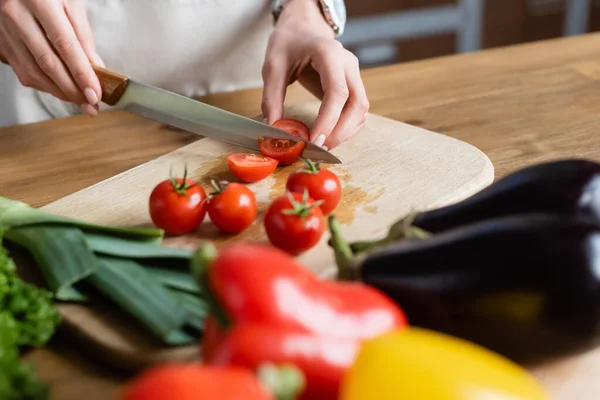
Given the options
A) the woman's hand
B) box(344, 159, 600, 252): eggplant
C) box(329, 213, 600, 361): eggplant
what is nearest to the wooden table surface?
the woman's hand

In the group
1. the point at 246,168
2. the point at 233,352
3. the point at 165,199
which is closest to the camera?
the point at 233,352

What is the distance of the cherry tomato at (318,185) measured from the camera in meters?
1.42

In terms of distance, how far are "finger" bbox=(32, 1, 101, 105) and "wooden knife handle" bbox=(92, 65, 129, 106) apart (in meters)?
0.02

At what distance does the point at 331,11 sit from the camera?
2021 mm

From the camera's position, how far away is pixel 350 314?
0.87 m

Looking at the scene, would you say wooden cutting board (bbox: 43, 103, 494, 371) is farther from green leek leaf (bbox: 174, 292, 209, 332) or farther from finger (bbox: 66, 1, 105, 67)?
finger (bbox: 66, 1, 105, 67)

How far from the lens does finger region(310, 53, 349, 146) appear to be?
170 centimetres

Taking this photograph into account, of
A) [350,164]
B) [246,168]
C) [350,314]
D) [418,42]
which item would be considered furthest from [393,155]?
[418,42]

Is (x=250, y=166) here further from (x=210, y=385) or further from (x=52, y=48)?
(x=210, y=385)

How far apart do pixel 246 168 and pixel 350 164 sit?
240 mm

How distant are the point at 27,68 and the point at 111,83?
23cm

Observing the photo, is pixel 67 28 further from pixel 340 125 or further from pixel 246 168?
pixel 340 125

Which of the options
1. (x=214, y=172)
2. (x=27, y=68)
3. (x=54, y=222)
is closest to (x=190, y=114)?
(x=214, y=172)

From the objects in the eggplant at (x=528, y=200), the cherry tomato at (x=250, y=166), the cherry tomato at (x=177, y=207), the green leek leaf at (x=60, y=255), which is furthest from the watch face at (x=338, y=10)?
the green leek leaf at (x=60, y=255)
